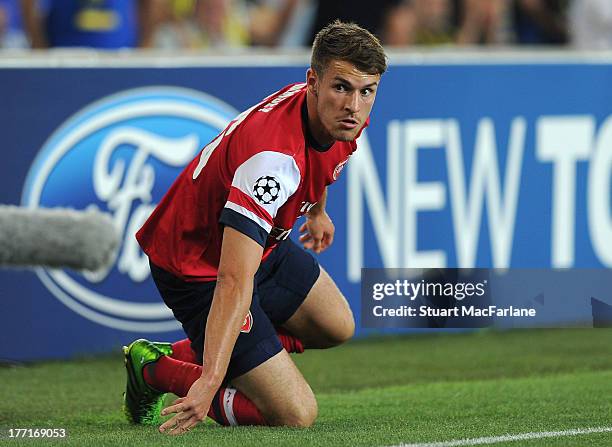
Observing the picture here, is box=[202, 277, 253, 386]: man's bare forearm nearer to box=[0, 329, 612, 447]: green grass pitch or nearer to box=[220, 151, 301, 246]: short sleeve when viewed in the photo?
box=[220, 151, 301, 246]: short sleeve

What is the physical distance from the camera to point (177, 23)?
1032cm

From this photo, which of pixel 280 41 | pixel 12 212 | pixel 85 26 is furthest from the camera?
pixel 280 41

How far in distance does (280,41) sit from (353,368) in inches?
164

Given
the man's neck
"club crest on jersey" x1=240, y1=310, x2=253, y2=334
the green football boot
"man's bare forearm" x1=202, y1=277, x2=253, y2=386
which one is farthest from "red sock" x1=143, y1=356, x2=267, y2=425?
the man's neck

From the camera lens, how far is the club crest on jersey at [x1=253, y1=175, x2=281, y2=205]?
197 inches

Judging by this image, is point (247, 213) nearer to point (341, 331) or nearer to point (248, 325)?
point (248, 325)

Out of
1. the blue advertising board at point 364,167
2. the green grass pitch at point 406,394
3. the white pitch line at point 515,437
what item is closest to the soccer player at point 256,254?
the green grass pitch at point 406,394

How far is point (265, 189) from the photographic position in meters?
5.02

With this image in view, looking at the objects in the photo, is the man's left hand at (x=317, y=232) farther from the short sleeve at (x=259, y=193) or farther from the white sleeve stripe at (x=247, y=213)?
the white sleeve stripe at (x=247, y=213)

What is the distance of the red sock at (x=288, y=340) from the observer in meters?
6.21

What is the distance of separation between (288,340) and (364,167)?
2.44 meters

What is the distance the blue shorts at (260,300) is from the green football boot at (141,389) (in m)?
0.19

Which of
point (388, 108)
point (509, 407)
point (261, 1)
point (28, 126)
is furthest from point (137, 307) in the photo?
point (261, 1)

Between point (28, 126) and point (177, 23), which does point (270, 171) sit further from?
point (177, 23)
